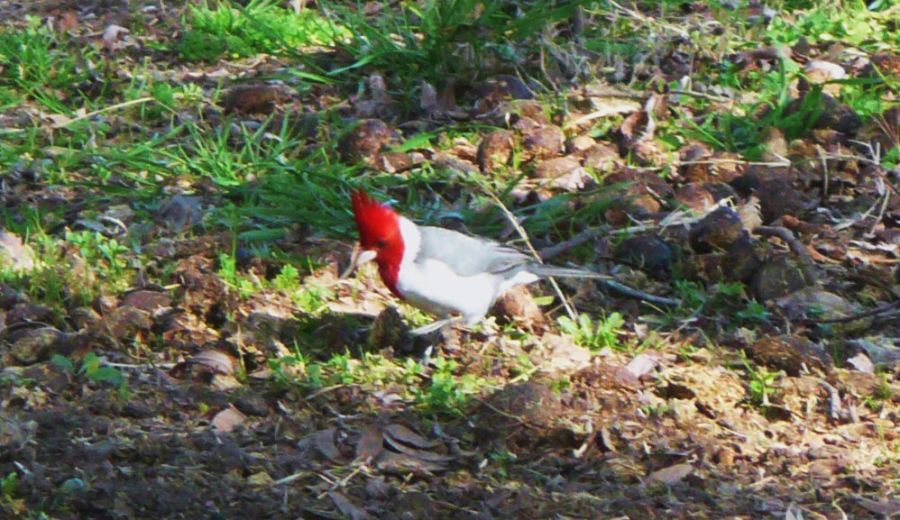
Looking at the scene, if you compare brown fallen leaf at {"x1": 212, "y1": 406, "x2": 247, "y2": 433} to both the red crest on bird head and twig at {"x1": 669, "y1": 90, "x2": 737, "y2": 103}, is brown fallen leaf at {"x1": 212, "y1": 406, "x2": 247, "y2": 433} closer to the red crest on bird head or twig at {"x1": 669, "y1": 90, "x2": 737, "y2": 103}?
the red crest on bird head

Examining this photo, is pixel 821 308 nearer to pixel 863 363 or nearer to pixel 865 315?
pixel 865 315

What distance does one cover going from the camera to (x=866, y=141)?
18.6 feet

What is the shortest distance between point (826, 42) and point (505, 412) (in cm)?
324

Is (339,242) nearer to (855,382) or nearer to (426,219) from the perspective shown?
(426,219)

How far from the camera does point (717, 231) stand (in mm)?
4988

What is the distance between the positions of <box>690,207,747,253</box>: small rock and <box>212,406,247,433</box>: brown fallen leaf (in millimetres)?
1744

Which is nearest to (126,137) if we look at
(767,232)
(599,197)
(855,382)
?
(599,197)

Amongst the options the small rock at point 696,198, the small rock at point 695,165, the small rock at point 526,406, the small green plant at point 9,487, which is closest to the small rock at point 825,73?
the small rock at point 695,165

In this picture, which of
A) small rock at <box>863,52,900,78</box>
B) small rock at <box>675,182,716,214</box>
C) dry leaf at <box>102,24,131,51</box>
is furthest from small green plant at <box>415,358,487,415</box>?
dry leaf at <box>102,24,131,51</box>

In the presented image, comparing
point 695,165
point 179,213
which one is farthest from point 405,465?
point 695,165

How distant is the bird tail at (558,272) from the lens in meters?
4.77

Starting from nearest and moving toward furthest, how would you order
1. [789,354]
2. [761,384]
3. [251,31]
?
[761,384]
[789,354]
[251,31]

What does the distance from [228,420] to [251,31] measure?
10.3 feet

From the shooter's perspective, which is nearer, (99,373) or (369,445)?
(369,445)
